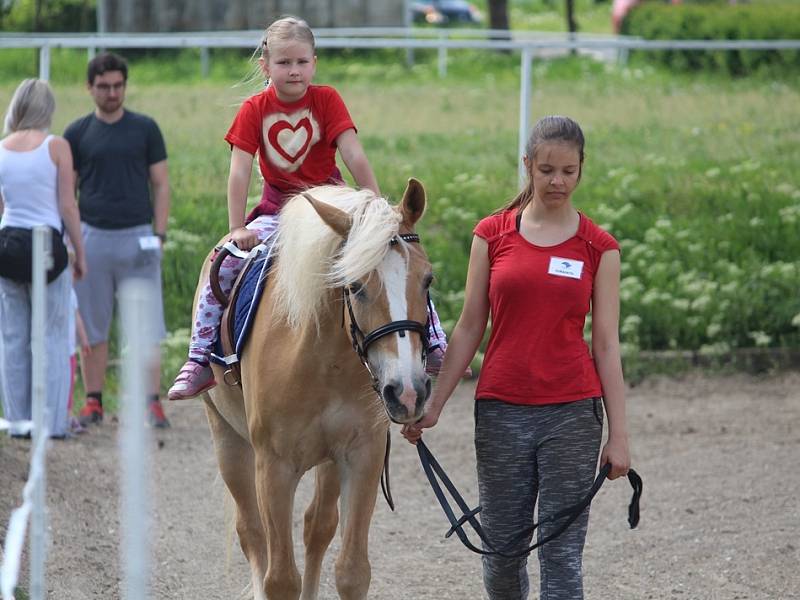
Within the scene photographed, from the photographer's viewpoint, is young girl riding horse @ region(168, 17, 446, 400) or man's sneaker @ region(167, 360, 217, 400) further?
man's sneaker @ region(167, 360, 217, 400)

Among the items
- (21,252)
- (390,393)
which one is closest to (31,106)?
(21,252)

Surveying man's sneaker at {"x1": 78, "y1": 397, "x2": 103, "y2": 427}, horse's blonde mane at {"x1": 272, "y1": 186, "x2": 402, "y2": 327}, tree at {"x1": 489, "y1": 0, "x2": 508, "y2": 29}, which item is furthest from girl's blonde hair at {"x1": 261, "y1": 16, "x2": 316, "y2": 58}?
tree at {"x1": 489, "y1": 0, "x2": 508, "y2": 29}

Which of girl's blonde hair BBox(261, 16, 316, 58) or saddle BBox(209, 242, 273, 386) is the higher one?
girl's blonde hair BBox(261, 16, 316, 58)

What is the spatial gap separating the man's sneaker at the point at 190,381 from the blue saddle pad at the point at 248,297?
28 centimetres

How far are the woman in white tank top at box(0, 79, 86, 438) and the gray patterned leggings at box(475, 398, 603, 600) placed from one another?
3.79m

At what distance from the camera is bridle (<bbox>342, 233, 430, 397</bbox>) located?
11.7ft

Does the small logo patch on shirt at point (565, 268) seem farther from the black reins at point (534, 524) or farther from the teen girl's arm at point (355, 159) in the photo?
the teen girl's arm at point (355, 159)

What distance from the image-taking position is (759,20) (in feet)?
67.6

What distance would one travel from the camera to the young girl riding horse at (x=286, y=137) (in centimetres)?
440

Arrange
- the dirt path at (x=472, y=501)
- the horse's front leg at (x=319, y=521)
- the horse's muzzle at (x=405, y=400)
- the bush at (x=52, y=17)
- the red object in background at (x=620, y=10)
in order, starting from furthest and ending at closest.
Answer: the red object in background at (x=620, y=10)
the bush at (x=52, y=17)
the dirt path at (x=472, y=501)
the horse's front leg at (x=319, y=521)
the horse's muzzle at (x=405, y=400)

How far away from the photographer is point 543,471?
3771mm

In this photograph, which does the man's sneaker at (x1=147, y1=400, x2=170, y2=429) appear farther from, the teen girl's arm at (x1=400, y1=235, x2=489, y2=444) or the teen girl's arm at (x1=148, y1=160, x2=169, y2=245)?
the teen girl's arm at (x1=400, y1=235, x2=489, y2=444)

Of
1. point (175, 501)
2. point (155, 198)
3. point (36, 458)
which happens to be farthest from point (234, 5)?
point (36, 458)

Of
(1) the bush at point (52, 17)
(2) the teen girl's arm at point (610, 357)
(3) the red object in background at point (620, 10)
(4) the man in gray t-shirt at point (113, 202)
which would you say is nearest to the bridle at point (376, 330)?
(2) the teen girl's arm at point (610, 357)
